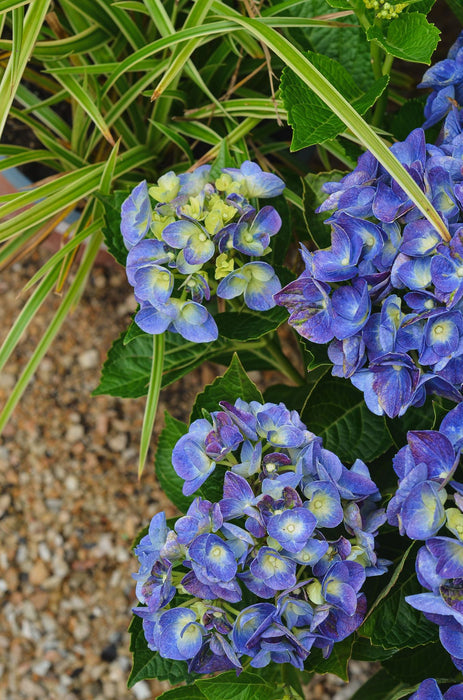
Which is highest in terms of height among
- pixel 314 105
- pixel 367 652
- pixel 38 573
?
pixel 314 105

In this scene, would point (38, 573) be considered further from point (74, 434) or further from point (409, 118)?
point (409, 118)

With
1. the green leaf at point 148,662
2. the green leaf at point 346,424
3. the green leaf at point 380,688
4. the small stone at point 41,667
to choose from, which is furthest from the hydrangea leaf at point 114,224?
the small stone at point 41,667

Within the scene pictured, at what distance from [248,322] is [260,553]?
32 centimetres

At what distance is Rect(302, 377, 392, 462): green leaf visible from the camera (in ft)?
2.85

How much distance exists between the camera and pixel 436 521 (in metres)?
0.62

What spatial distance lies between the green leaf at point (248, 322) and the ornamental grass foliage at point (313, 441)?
1 cm

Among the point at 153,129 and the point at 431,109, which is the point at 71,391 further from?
the point at 431,109

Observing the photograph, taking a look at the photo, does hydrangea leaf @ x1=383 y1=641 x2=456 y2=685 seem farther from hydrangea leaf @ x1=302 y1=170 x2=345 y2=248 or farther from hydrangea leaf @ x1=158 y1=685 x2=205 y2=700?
hydrangea leaf @ x1=302 y1=170 x2=345 y2=248

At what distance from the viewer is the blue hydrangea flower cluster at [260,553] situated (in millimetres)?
652

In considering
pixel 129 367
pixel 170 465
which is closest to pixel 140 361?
pixel 129 367

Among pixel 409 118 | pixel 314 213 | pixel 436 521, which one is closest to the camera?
pixel 436 521

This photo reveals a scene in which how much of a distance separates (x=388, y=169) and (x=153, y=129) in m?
0.60

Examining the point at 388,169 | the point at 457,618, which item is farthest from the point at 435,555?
the point at 388,169

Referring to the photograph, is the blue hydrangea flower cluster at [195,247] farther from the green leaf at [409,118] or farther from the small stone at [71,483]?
the small stone at [71,483]
